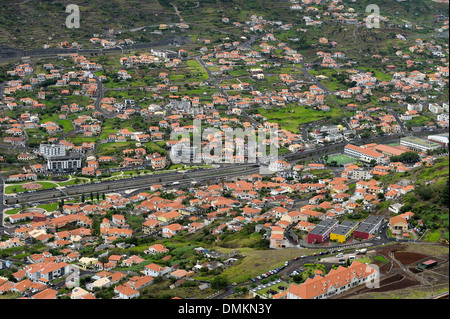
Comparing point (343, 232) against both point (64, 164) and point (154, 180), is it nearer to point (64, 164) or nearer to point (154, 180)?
point (154, 180)

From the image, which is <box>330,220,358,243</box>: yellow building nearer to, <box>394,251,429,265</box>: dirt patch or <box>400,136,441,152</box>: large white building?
<box>394,251,429,265</box>: dirt patch

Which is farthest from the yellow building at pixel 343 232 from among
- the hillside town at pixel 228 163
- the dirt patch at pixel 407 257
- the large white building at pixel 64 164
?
the large white building at pixel 64 164

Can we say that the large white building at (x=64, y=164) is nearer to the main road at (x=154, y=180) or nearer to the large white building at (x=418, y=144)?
the main road at (x=154, y=180)
